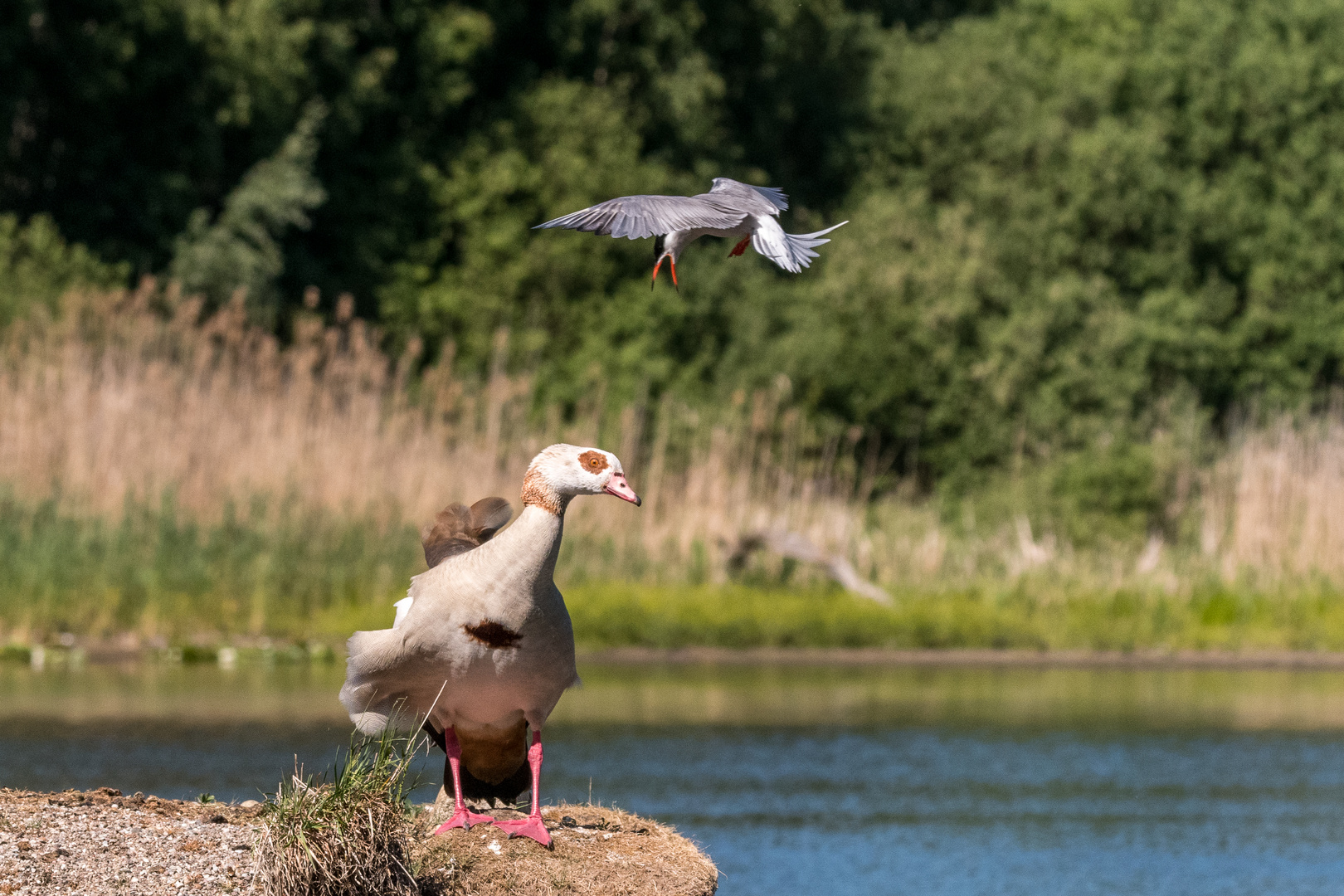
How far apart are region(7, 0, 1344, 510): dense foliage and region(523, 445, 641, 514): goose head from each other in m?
21.1

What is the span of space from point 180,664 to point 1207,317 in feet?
67.6

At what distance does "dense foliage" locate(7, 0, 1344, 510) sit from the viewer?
28.8m

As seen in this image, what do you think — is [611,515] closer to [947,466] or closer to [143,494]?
[143,494]

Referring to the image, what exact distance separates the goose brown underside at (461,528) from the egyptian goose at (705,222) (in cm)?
137

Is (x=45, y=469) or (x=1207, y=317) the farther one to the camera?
(x=1207, y=317)

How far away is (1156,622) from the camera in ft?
65.0

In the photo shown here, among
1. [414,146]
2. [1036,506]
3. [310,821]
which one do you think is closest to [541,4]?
[414,146]

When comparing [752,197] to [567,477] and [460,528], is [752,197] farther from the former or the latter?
[460,528]

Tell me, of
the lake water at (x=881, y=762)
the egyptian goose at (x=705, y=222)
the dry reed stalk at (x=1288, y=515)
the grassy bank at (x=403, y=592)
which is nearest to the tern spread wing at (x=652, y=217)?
the egyptian goose at (x=705, y=222)

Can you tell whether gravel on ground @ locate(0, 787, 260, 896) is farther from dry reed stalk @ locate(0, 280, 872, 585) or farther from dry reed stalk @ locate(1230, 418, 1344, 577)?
dry reed stalk @ locate(1230, 418, 1344, 577)

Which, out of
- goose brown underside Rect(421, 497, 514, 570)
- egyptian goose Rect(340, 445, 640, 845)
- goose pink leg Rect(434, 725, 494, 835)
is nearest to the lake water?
goose pink leg Rect(434, 725, 494, 835)

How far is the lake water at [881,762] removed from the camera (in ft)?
33.4

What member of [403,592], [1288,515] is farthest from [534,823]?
[1288,515]

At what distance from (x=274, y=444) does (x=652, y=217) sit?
1367cm
